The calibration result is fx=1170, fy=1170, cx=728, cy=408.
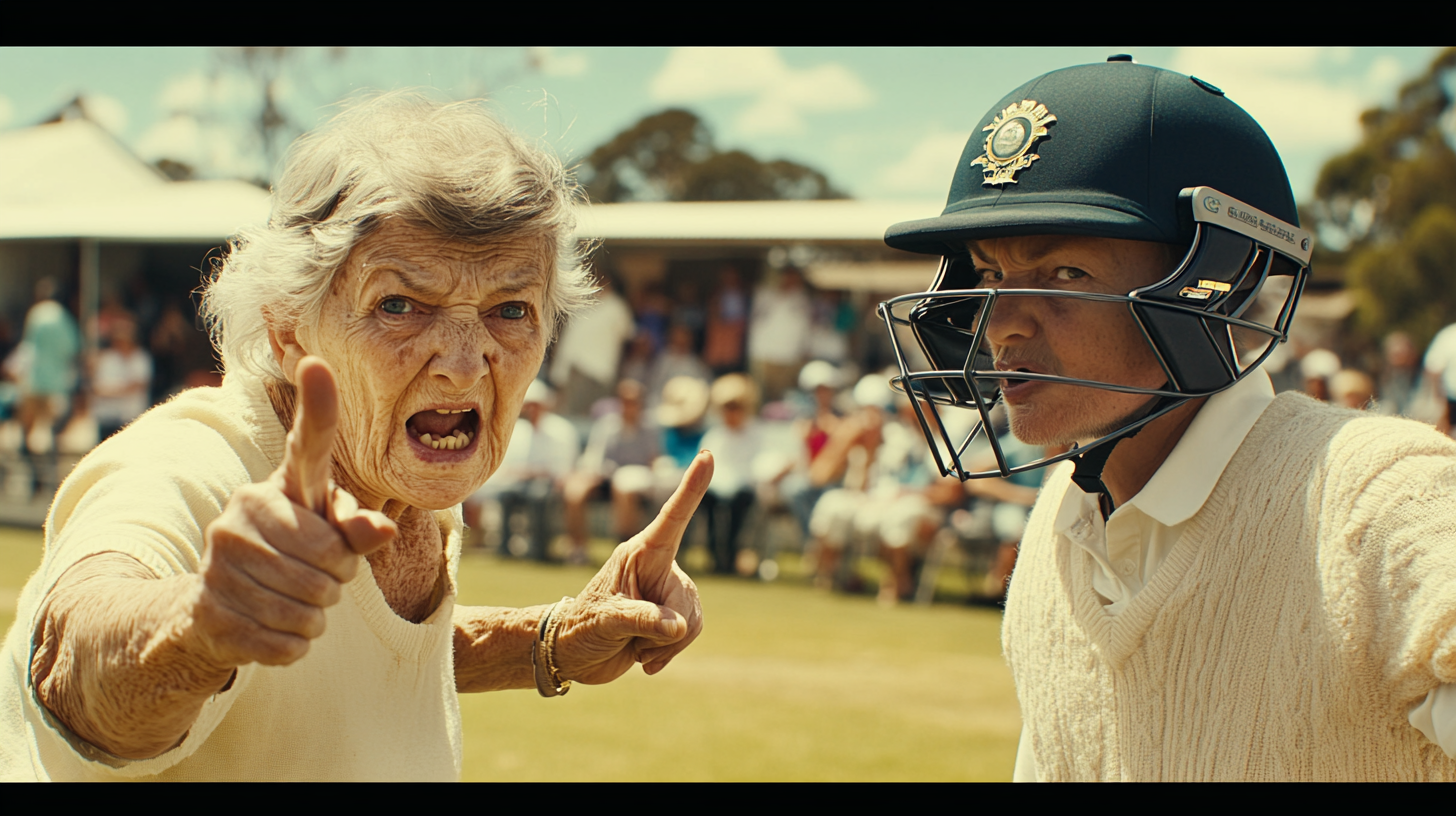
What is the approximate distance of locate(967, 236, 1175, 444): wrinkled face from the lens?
211 centimetres

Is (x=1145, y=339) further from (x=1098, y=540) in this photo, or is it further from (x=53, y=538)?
(x=53, y=538)

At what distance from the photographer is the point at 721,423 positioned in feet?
37.3

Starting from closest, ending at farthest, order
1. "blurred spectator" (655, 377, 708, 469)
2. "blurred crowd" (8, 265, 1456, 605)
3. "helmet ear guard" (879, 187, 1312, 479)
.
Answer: "helmet ear guard" (879, 187, 1312, 479)
"blurred crowd" (8, 265, 1456, 605)
"blurred spectator" (655, 377, 708, 469)

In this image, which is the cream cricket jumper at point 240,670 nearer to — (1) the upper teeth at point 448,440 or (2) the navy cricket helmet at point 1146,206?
(1) the upper teeth at point 448,440

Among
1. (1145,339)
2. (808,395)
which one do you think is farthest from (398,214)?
(808,395)

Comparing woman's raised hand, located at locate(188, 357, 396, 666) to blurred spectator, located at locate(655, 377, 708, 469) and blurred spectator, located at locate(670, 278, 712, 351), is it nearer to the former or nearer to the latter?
blurred spectator, located at locate(655, 377, 708, 469)

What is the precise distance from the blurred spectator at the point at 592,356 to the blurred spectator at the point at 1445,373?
786 centimetres

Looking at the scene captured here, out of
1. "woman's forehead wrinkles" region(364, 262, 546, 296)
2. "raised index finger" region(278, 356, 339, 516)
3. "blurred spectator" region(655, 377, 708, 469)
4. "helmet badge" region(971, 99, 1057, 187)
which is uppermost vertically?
"helmet badge" region(971, 99, 1057, 187)

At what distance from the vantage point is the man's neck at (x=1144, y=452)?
221 cm

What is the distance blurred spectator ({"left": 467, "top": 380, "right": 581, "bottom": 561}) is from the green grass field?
237 cm

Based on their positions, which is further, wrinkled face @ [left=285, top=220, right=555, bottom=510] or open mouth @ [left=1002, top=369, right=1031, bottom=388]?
open mouth @ [left=1002, top=369, right=1031, bottom=388]

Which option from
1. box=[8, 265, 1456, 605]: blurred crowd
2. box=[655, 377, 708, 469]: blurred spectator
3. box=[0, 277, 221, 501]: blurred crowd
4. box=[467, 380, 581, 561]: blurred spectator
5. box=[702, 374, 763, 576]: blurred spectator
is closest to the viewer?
box=[8, 265, 1456, 605]: blurred crowd

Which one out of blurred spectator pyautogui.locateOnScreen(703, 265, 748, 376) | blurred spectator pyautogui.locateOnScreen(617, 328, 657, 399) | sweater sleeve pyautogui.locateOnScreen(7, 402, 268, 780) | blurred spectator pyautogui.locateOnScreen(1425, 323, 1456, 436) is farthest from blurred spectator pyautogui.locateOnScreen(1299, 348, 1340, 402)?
sweater sleeve pyautogui.locateOnScreen(7, 402, 268, 780)

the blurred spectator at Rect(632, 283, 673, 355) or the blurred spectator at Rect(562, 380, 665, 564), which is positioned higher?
the blurred spectator at Rect(632, 283, 673, 355)
